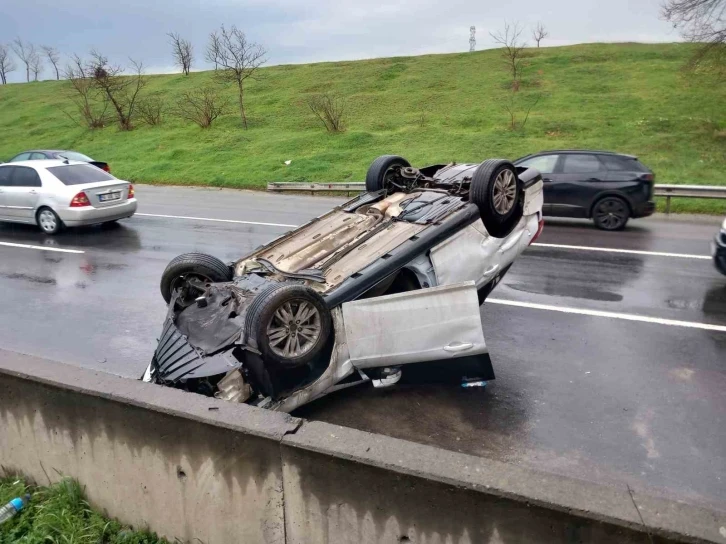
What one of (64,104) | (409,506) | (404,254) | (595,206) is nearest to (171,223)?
(595,206)

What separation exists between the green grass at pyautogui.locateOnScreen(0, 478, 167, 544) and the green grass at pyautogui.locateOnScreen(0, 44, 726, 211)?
14.6 m

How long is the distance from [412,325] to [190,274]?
207 cm

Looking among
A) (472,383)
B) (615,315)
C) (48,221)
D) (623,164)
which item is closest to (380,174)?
(472,383)

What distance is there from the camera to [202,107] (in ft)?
114

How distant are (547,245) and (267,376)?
7.66m

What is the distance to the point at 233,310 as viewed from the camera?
452 cm

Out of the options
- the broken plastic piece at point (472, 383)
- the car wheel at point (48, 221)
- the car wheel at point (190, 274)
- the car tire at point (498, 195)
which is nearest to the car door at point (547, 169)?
the car tire at point (498, 195)

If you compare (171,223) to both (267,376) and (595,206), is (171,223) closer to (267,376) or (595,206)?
(595,206)

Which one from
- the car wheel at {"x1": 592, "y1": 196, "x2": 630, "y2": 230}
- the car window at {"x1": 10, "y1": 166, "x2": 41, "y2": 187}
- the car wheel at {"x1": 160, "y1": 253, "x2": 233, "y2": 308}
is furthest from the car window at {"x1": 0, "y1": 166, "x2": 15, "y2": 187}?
the car wheel at {"x1": 592, "y1": 196, "x2": 630, "y2": 230}

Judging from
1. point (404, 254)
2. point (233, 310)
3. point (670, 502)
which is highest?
point (404, 254)

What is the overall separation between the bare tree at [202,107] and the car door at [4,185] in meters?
19.3

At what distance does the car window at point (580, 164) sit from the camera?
40.0 feet

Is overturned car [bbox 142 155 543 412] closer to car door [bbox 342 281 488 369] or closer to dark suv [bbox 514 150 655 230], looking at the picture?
→ car door [bbox 342 281 488 369]

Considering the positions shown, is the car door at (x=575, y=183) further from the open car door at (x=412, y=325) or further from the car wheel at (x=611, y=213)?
the open car door at (x=412, y=325)
